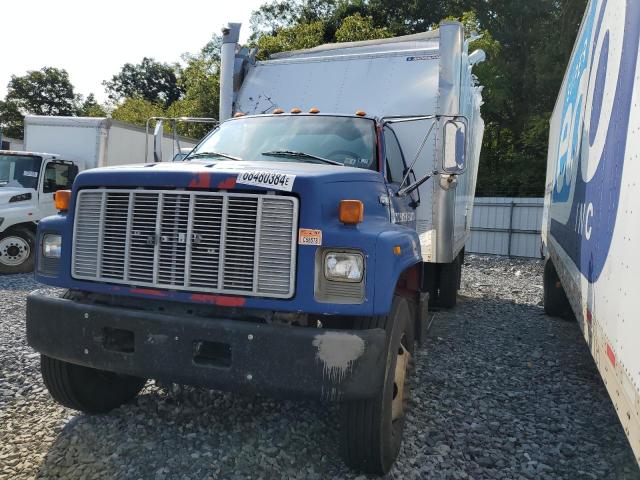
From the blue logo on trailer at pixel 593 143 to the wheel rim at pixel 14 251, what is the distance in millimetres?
9135

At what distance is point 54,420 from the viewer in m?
3.71

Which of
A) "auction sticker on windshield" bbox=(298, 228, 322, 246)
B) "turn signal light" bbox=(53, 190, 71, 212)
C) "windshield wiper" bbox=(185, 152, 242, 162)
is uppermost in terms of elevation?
"windshield wiper" bbox=(185, 152, 242, 162)

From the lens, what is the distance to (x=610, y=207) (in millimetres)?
2660

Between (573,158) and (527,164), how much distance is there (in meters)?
17.5

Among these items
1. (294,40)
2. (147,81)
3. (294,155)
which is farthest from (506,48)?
(147,81)

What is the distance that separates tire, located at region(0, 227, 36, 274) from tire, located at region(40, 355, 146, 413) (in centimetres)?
727

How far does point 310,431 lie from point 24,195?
8.46 m

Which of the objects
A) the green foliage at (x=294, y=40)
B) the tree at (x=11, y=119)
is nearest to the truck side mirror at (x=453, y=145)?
the green foliage at (x=294, y=40)

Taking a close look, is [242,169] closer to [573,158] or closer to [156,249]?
[156,249]

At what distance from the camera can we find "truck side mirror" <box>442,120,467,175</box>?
3.92 metres

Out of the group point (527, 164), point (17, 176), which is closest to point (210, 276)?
point (17, 176)

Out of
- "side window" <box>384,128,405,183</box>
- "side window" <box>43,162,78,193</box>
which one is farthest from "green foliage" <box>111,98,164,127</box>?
"side window" <box>384,128,405,183</box>

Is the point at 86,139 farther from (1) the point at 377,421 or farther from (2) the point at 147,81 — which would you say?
(2) the point at 147,81

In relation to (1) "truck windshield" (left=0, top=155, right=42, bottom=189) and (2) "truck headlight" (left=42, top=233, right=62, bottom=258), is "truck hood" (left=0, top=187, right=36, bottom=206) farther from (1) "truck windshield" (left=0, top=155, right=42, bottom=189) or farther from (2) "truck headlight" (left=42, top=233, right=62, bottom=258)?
(2) "truck headlight" (left=42, top=233, right=62, bottom=258)
